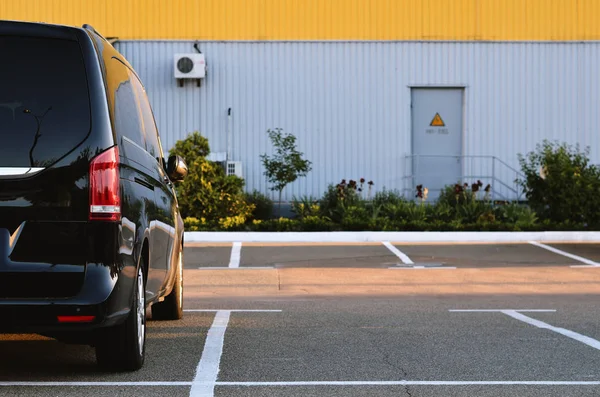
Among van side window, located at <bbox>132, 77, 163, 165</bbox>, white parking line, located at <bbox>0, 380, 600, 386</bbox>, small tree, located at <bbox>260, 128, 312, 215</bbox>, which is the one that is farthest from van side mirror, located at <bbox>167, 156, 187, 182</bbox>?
small tree, located at <bbox>260, 128, 312, 215</bbox>

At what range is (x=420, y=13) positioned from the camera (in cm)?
2495

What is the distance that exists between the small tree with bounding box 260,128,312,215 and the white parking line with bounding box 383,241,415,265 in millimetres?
3233

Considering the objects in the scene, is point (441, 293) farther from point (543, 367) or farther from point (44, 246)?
point (44, 246)

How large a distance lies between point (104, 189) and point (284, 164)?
16.6 meters

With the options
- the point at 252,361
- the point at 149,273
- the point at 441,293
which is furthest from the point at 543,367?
the point at 441,293

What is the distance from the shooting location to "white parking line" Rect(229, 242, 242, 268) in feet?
54.6

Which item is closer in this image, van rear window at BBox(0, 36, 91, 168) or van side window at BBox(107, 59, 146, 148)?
van rear window at BBox(0, 36, 91, 168)

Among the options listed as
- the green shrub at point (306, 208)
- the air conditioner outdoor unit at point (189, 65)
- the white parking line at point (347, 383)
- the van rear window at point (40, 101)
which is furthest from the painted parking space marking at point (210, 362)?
the air conditioner outdoor unit at point (189, 65)

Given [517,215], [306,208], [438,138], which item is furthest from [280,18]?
[517,215]

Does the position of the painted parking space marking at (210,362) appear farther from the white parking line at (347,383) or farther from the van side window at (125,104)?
the van side window at (125,104)

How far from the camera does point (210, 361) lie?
7.25 meters

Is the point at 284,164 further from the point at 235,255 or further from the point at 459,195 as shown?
the point at 235,255

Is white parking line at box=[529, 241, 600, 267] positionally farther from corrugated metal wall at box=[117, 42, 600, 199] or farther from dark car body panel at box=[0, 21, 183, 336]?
dark car body panel at box=[0, 21, 183, 336]

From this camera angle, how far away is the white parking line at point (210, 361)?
622 cm
